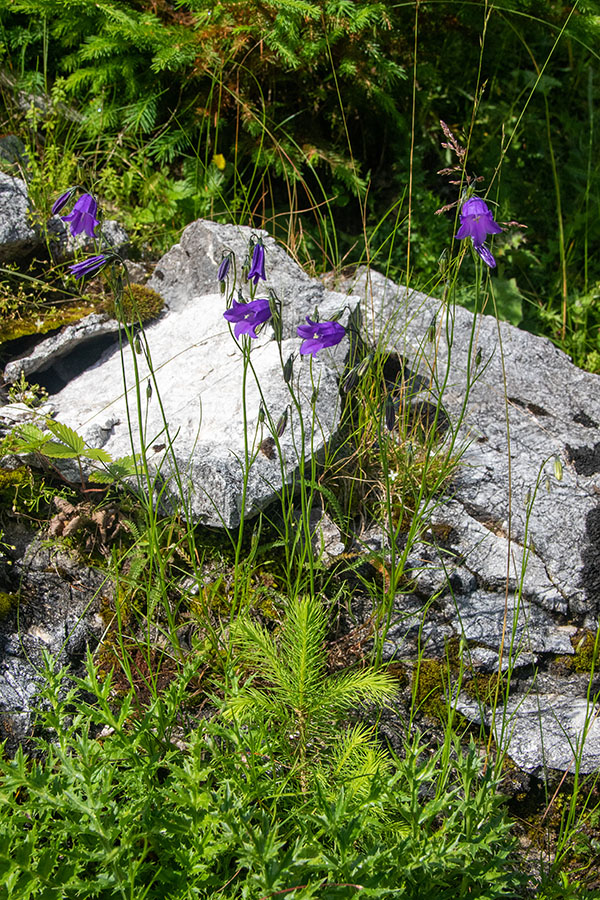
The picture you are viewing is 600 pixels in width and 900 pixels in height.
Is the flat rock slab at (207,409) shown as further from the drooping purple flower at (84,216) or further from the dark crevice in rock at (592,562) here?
the dark crevice in rock at (592,562)

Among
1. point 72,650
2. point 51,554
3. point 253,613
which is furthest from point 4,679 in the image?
point 253,613

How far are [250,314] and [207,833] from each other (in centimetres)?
144

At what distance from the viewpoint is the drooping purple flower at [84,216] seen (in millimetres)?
2220

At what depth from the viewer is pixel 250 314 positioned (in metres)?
2.15

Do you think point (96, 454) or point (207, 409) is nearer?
point (96, 454)

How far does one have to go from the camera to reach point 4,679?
2.30 metres

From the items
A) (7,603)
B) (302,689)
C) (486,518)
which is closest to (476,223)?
(486,518)

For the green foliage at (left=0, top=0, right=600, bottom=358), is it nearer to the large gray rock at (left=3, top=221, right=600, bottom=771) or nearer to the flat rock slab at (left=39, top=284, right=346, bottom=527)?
the large gray rock at (left=3, top=221, right=600, bottom=771)

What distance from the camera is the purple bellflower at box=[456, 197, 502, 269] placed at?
2.01 meters

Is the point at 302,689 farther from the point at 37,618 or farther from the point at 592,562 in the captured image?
the point at 592,562

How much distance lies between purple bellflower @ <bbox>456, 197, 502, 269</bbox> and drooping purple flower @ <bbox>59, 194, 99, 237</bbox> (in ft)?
3.84

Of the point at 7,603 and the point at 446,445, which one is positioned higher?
the point at 446,445

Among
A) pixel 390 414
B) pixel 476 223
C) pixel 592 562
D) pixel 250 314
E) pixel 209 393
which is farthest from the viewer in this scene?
pixel 390 414

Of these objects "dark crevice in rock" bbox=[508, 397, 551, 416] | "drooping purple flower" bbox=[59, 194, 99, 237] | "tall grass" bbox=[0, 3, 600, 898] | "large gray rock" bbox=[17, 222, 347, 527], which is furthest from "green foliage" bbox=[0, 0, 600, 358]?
"drooping purple flower" bbox=[59, 194, 99, 237]
